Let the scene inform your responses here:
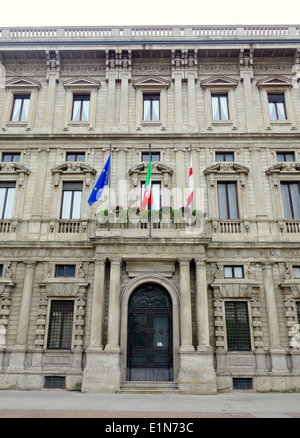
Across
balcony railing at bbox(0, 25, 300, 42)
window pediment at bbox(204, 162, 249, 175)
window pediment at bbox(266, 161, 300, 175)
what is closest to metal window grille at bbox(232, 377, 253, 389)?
window pediment at bbox(204, 162, 249, 175)

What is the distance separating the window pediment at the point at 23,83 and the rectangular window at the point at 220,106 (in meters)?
10.6

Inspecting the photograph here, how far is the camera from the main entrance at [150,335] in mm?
15719

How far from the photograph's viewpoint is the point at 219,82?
20562mm

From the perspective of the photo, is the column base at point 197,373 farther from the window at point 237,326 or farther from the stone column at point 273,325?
the stone column at point 273,325

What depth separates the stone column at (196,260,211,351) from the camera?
1515cm

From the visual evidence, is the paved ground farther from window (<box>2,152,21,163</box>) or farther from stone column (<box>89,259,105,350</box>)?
window (<box>2,152,21,163</box>)

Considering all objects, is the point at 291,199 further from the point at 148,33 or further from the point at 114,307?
the point at 148,33

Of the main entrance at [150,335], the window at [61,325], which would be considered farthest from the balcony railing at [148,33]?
the window at [61,325]

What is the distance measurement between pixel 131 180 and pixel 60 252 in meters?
5.35

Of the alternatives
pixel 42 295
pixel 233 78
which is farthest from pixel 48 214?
pixel 233 78

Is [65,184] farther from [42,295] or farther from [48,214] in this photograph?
[42,295]

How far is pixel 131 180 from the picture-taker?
61.1ft

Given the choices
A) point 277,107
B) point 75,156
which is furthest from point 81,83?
point 277,107

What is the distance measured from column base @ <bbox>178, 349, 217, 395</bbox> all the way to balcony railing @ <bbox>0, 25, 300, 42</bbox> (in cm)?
1777
